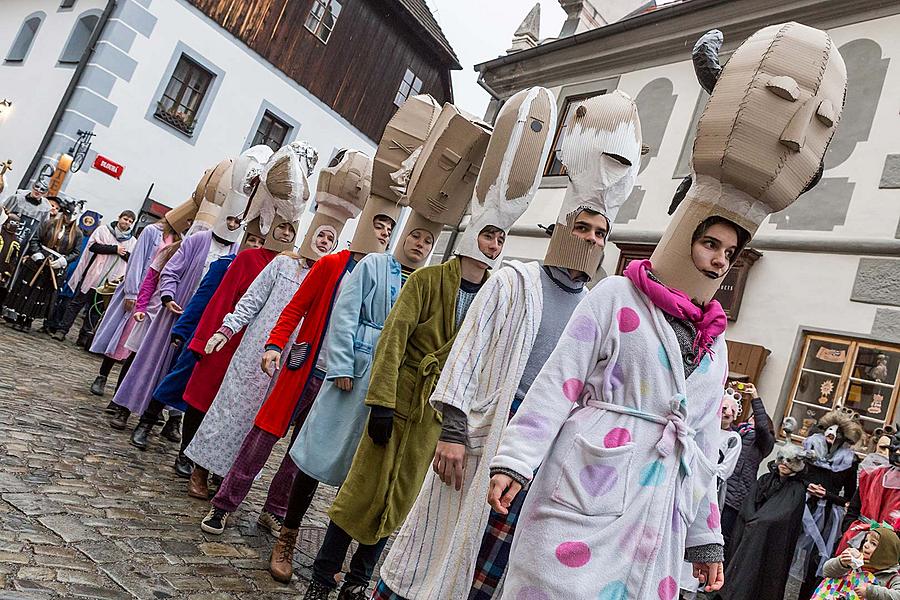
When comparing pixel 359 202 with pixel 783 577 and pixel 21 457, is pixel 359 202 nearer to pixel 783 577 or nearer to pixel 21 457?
pixel 21 457

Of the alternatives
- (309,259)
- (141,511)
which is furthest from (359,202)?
(141,511)

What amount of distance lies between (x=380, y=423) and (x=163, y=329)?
3.45m

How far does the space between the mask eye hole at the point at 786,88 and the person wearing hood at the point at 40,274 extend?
1068cm

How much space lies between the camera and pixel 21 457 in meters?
4.39

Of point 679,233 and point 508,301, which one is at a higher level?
point 679,233

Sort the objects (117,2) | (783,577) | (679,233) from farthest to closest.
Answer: (117,2) < (783,577) < (679,233)

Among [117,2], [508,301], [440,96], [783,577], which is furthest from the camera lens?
[440,96]

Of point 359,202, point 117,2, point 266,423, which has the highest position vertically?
point 117,2

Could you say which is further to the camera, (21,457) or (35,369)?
(35,369)

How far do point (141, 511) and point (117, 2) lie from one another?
14611mm

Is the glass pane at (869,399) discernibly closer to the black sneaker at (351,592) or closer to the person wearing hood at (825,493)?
the person wearing hood at (825,493)

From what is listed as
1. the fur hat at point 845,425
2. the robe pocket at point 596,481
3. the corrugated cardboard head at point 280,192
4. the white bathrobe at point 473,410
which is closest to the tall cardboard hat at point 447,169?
the white bathrobe at point 473,410

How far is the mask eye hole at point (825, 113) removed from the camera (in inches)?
98.6

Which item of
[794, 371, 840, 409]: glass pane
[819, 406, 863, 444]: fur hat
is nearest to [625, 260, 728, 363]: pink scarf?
[819, 406, 863, 444]: fur hat
